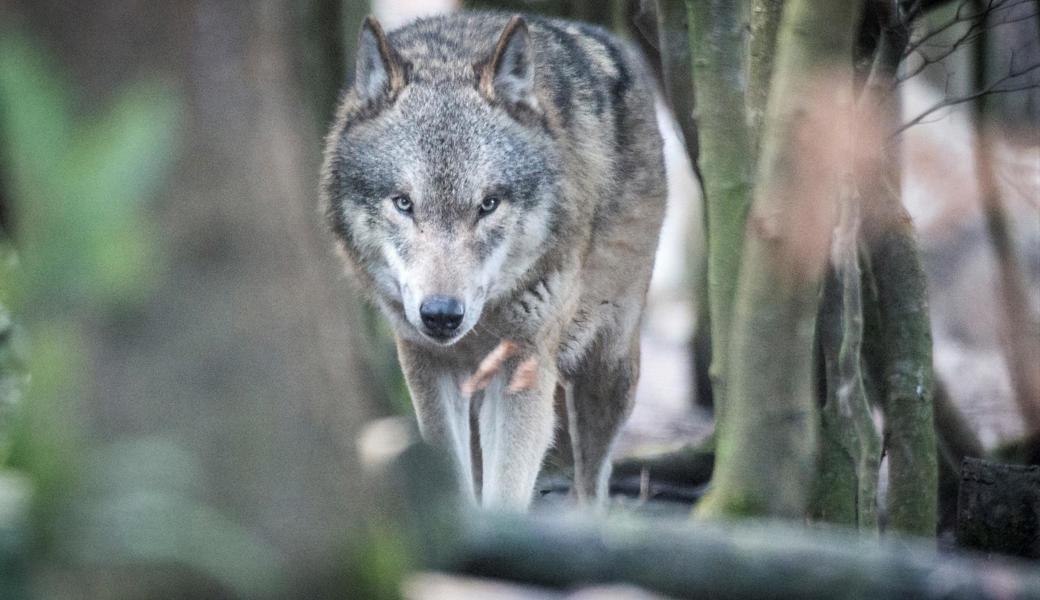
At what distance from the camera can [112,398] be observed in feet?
4.41

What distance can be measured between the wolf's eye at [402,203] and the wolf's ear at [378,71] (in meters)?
0.46

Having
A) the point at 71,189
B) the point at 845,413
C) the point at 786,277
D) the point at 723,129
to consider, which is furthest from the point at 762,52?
the point at 71,189

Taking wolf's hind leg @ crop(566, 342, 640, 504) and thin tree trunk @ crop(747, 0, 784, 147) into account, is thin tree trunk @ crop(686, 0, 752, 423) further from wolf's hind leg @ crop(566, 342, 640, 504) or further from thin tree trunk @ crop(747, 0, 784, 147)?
wolf's hind leg @ crop(566, 342, 640, 504)

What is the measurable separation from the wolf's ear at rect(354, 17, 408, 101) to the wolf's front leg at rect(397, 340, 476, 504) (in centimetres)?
111

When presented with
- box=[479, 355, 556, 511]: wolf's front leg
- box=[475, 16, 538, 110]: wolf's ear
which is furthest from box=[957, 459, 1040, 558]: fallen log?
box=[475, 16, 538, 110]: wolf's ear

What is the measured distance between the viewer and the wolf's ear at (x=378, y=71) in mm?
5102

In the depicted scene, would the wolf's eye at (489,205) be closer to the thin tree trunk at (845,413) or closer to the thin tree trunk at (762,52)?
the thin tree trunk at (762,52)

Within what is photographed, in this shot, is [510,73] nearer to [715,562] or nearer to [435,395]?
[435,395]

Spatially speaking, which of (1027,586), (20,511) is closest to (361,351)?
(20,511)

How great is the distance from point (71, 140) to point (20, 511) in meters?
0.45

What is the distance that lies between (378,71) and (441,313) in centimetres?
118

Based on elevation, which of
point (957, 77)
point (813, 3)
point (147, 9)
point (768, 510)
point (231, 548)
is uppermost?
point (957, 77)

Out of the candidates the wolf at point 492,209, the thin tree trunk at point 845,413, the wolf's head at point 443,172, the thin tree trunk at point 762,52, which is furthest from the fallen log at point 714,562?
the thin tree trunk at point 762,52

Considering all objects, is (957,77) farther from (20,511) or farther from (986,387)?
(20,511)
